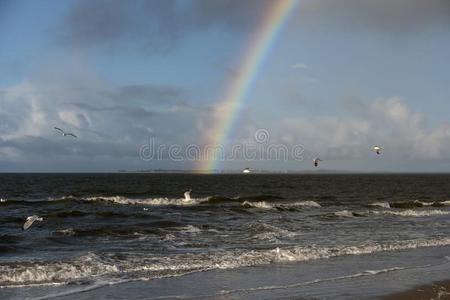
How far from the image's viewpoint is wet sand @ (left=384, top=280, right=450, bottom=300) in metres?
13.1

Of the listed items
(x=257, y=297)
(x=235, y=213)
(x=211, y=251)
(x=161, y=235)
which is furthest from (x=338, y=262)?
(x=235, y=213)

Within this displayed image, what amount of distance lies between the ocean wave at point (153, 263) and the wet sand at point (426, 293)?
503cm

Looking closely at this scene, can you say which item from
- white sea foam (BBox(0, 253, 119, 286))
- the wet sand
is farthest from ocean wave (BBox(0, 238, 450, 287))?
the wet sand

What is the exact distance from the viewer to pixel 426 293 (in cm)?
1354

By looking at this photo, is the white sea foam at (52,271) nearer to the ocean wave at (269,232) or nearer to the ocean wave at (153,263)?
the ocean wave at (153,263)

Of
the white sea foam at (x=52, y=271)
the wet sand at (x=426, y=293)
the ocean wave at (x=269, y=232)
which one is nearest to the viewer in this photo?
the wet sand at (x=426, y=293)

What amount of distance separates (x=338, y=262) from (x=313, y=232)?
8741mm

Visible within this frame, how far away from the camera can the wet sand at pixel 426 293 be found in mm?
13117

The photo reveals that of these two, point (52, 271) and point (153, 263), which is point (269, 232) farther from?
point (52, 271)

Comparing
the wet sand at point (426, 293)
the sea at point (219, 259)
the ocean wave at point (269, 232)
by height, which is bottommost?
the wet sand at point (426, 293)

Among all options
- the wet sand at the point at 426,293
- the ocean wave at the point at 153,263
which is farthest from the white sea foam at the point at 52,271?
the wet sand at the point at 426,293

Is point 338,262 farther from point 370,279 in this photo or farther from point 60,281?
point 60,281

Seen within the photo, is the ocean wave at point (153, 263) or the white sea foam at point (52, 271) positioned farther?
the ocean wave at point (153, 263)

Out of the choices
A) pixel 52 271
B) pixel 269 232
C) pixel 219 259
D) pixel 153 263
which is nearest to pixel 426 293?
pixel 219 259
